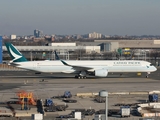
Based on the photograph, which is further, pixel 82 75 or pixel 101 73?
pixel 82 75

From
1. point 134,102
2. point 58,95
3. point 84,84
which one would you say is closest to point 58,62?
point 84,84

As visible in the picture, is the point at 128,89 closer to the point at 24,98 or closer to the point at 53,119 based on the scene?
the point at 24,98

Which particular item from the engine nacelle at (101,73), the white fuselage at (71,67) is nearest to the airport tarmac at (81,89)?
the engine nacelle at (101,73)

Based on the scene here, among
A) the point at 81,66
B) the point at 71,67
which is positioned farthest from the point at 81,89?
the point at 71,67

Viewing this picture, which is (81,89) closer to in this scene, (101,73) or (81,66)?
(101,73)

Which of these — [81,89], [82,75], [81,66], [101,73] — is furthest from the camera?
[82,75]

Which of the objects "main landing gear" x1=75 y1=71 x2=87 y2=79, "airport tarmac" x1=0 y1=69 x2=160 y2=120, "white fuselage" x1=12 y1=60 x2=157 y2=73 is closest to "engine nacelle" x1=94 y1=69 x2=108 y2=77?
"airport tarmac" x1=0 y1=69 x2=160 y2=120

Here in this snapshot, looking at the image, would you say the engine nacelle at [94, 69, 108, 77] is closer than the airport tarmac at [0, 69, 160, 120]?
No

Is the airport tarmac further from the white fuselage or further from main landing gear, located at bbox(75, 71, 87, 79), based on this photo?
main landing gear, located at bbox(75, 71, 87, 79)

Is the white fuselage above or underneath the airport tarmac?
above

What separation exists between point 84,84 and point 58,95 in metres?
12.2

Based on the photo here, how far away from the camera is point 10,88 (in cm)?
5431

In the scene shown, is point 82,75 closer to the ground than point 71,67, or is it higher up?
closer to the ground

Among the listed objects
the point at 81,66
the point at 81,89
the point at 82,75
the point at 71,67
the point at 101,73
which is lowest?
the point at 81,89
